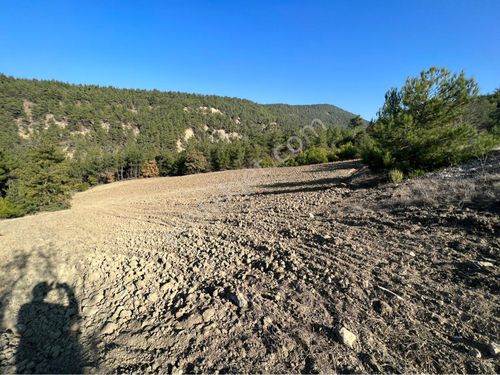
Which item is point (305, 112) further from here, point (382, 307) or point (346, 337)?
point (346, 337)

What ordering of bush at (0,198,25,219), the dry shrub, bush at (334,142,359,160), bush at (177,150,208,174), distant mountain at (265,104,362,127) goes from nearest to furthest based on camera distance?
the dry shrub, bush at (0,198,25,219), bush at (334,142,359,160), bush at (177,150,208,174), distant mountain at (265,104,362,127)

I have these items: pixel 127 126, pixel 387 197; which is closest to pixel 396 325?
pixel 387 197

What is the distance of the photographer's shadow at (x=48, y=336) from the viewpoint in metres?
2.44

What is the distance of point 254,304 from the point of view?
2734 mm

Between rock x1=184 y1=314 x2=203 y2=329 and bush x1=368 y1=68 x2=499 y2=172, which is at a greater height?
bush x1=368 y1=68 x2=499 y2=172

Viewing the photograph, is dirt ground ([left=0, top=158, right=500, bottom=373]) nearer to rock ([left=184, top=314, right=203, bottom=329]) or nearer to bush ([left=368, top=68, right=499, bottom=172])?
rock ([left=184, top=314, right=203, bottom=329])

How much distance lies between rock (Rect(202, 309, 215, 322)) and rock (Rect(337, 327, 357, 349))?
1.41 meters

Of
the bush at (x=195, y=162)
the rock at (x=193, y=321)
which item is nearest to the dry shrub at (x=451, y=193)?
the rock at (x=193, y=321)

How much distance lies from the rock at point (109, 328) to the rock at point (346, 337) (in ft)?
8.64

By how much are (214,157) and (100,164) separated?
2927cm

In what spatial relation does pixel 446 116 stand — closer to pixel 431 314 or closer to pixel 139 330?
pixel 431 314

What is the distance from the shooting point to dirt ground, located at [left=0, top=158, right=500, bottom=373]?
2.04 metres

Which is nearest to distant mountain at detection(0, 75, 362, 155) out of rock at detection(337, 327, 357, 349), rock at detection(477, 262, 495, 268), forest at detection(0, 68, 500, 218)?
forest at detection(0, 68, 500, 218)

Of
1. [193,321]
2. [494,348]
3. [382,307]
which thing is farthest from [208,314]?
[494,348]
